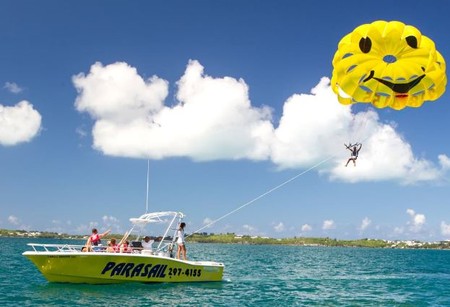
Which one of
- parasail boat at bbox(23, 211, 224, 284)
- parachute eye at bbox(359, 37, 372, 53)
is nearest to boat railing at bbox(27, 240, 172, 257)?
parasail boat at bbox(23, 211, 224, 284)

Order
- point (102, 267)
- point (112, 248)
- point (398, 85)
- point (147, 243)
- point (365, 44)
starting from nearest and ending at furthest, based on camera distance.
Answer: point (365, 44) → point (398, 85) → point (102, 267) → point (112, 248) → point (147, 243)

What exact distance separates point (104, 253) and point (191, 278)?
4494 mm

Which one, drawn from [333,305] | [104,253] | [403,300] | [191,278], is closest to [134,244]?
[104,253]

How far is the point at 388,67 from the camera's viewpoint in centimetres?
1786

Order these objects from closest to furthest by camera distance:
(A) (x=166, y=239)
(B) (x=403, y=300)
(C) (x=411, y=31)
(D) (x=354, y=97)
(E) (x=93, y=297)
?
(C) (x=411, y=31)
(E) (x=93, y=297)
(D) (x=354, y=97)
(B) (x=403, y=300)
(A) (x=166, y=239)

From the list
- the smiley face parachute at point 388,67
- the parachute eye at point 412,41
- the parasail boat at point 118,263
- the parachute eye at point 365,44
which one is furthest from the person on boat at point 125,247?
the parachute eye at point 412,41

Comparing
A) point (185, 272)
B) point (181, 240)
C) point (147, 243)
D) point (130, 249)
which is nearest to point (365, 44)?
point (181, 240)

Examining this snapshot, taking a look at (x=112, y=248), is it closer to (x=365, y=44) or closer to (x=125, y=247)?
(x=125, y=247)

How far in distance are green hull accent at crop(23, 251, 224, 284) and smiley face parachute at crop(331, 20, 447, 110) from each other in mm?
10707

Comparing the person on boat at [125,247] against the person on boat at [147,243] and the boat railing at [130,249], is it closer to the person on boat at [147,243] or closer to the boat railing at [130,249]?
the boat railing at [130,249]

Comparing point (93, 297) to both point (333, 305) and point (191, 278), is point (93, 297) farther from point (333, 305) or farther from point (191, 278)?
point (333, 305)

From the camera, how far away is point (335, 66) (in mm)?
17781

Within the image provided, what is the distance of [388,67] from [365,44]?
5.57 feet

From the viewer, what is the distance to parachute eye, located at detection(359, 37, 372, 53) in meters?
16.7
